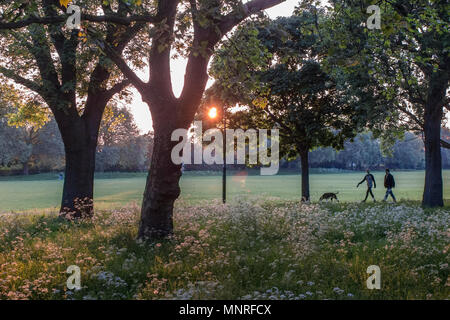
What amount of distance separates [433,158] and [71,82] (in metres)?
18.2

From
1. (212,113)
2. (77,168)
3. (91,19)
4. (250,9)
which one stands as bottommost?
(77,168)

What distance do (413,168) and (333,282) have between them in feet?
509

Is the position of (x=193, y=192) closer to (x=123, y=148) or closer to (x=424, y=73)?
(x=424, y=73)

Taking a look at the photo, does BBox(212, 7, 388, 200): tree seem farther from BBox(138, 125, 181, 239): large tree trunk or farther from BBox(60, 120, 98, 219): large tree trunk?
BBox(138, 125, 181, 239): large tree trunk

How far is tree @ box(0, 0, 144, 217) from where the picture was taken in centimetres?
1383

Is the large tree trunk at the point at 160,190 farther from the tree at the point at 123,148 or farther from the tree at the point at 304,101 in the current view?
the tree at the point at 123,148

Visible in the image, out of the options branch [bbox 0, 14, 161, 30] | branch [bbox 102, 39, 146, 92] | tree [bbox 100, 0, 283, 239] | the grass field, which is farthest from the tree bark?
branch [bbox 0, 14, 161, 30]

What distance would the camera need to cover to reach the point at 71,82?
14.1m

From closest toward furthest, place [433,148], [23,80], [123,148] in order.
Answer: [23,80], [433,148], [123,148]

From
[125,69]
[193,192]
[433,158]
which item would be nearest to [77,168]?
[125,69]

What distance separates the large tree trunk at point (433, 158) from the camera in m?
19.2

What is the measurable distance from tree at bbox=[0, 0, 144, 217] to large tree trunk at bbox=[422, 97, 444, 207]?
51.0 ft

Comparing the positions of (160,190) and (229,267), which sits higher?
(160,190)

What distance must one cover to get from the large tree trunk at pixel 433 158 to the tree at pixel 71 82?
51.0 feet
